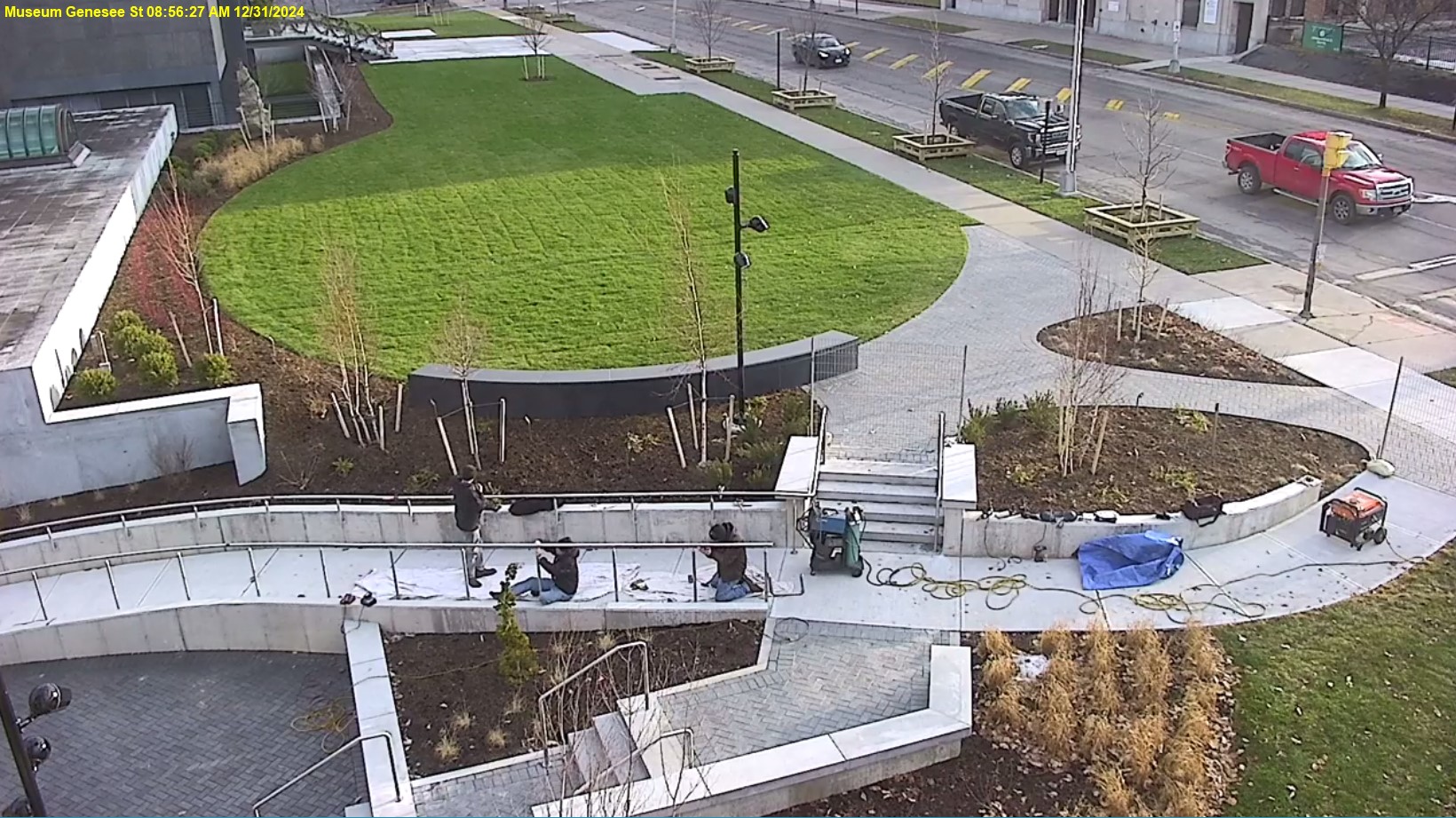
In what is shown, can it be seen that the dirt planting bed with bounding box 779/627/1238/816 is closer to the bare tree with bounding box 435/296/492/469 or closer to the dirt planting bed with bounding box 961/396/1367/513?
the dirt planting bed with bounding box 961/396/1367/513

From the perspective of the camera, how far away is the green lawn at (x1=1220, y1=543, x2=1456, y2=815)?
1055cm

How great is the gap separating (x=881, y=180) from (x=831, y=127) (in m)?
7.26

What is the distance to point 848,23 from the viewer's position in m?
65.1

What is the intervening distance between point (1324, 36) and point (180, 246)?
135 ft

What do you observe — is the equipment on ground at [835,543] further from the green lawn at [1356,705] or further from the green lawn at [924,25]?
the green lawn at [924,25]

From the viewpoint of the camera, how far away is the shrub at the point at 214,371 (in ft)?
59.3

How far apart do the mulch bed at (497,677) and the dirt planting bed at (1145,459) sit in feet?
13.6

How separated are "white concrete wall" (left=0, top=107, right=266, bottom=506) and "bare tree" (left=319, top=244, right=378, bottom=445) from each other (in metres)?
1.21

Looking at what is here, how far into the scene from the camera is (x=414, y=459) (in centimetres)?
1638

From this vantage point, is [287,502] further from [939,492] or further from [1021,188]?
[1021,188]

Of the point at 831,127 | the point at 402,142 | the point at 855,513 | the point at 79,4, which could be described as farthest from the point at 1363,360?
the point at 79,4

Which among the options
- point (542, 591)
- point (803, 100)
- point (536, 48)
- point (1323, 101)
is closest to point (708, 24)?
point (536, 48)

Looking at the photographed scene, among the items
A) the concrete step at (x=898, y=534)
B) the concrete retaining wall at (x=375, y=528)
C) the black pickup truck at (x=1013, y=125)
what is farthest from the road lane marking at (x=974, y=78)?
the concrete retaining wall at (x=375, y=528)

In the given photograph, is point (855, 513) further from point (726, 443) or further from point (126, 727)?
point (126, 727)
